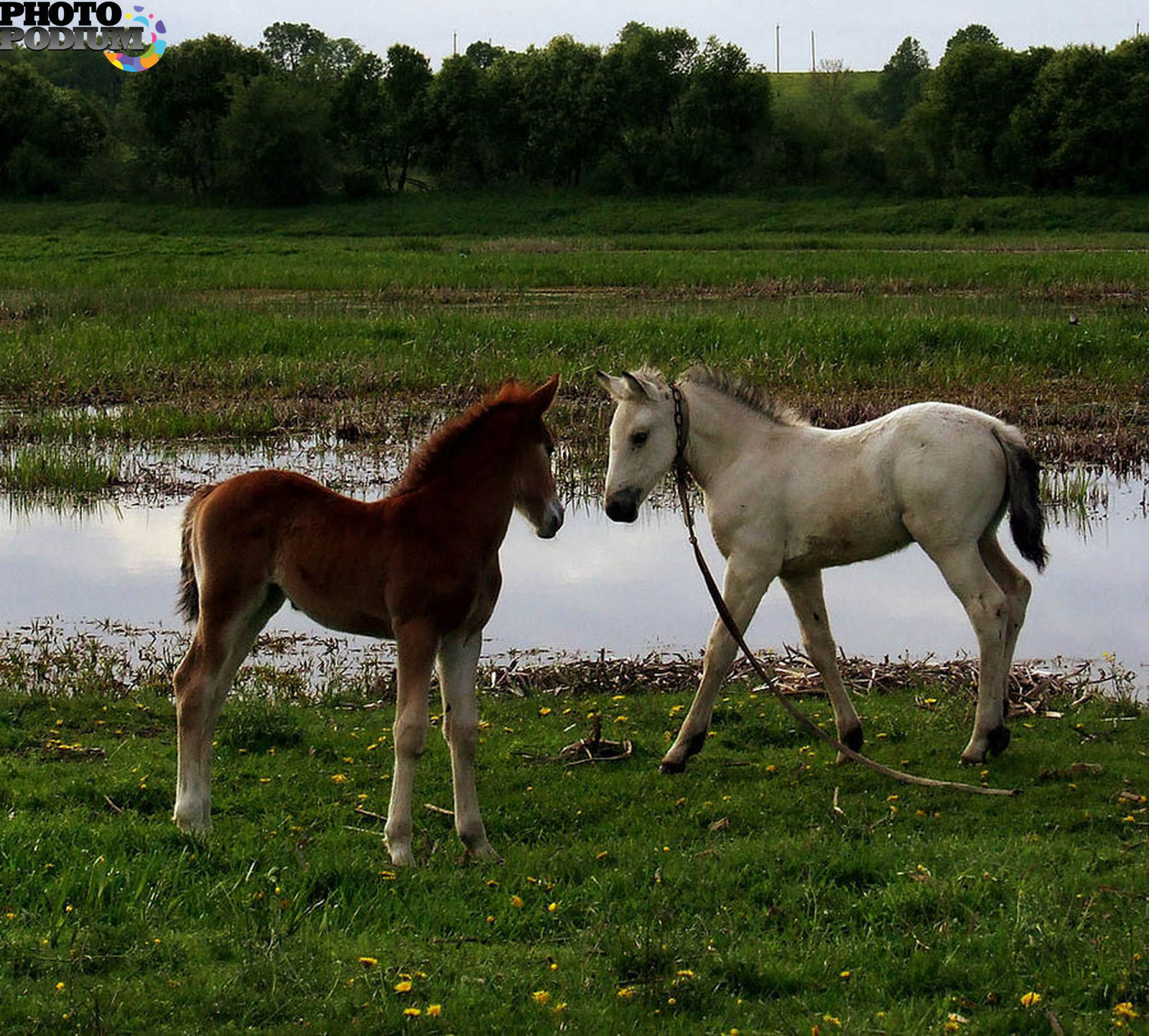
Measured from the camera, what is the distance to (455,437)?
625 cm

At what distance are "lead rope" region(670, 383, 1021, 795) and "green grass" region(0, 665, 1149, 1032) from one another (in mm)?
99

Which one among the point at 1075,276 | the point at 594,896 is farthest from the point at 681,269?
the point at 594,896

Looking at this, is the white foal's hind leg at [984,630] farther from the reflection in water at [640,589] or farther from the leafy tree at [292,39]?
the leafy tree at [292,39]

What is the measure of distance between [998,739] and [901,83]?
327 feet

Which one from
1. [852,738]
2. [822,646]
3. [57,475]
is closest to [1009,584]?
[822,646]

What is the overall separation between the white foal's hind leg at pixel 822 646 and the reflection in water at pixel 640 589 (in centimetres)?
223

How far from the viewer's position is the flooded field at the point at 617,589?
1037 cm

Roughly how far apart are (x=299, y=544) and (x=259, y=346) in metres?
16.2

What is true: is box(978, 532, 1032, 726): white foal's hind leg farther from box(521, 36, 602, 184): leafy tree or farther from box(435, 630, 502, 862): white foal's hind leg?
box(521, 36, 602, 184): leafy tree

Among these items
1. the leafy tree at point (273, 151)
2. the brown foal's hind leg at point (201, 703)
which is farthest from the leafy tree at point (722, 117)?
the brown foal's hind leg at point (201, 703)

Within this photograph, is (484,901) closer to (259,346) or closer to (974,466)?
(974,466)

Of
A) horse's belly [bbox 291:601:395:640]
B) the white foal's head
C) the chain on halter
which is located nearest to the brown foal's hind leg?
horse's belly [bbox 291:601:395:640]

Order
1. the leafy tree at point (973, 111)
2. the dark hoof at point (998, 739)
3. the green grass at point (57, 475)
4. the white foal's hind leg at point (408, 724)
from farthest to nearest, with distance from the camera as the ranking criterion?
the leafy tree at point (973, 111) → the green grass at point (57, 475) → the dark hoof at point (998, 739) → the white foal's hind leg at point (408, 724)

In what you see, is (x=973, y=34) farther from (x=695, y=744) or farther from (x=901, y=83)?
(x=695, y=744)
